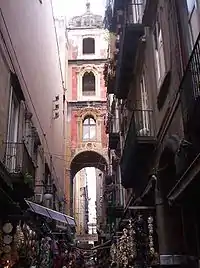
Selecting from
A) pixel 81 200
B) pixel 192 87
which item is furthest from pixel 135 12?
pixel 81 200

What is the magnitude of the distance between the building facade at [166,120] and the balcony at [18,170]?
8.23 feet

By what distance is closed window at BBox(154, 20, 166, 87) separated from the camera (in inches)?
377

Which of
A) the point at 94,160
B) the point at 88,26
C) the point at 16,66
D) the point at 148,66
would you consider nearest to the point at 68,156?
the point at 94,160

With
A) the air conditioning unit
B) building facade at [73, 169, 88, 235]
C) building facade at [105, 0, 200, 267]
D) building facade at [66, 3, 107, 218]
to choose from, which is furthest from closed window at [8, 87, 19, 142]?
building facade at [73, 169, 88, 235]

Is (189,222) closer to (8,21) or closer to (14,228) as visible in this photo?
(14,228)

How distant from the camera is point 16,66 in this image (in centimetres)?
1353

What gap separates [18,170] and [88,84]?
2725 centimetres

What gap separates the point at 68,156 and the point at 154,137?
24441mm

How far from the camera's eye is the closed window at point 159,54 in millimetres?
9578

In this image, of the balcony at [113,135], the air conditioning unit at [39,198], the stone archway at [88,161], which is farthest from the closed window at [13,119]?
the stone archway at [88,161]

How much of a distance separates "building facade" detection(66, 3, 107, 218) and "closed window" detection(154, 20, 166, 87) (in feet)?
80.1

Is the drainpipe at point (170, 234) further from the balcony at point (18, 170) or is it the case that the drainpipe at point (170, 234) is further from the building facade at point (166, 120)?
the balcony at point (18, 170)

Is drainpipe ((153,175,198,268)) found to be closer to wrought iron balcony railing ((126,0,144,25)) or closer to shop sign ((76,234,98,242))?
wrought iron balcony railing ((126,0,144,25))

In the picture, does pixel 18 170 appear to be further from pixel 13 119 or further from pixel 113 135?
pixel 113 135
